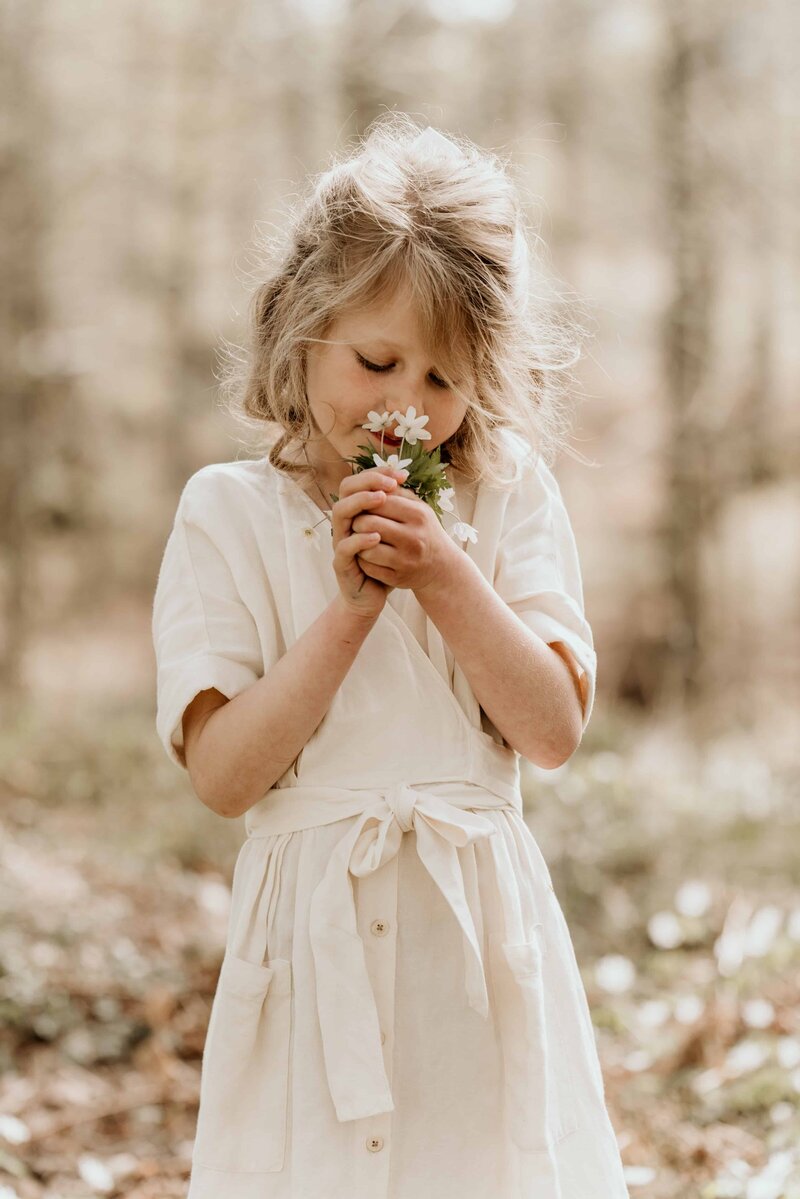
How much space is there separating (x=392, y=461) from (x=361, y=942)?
656mm

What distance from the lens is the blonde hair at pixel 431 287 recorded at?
6.04 feet

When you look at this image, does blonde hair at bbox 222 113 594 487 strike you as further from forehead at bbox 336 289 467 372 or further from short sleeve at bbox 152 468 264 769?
short sleeve at bbox 152 468 264 769

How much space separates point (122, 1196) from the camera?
3059mm

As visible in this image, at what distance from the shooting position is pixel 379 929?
177cm

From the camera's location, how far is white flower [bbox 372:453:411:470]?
67.2 inches

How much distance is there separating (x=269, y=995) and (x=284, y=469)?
0.79 m

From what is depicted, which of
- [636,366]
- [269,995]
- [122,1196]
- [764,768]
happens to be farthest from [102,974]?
[636,366]

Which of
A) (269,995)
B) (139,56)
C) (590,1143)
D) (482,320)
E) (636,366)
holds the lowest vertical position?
(590,1143)

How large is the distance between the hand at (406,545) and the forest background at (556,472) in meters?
1.70

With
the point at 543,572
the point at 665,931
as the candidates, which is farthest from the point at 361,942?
the point at 665,931

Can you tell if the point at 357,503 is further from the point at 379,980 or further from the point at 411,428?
the point at 379,980

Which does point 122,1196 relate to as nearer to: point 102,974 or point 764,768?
point 102,974

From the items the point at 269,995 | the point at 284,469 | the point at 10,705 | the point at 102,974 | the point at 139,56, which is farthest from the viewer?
the point at 139,56

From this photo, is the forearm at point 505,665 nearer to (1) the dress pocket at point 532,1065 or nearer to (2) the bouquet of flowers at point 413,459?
(2) the bouquet of flowers at point 413,459
